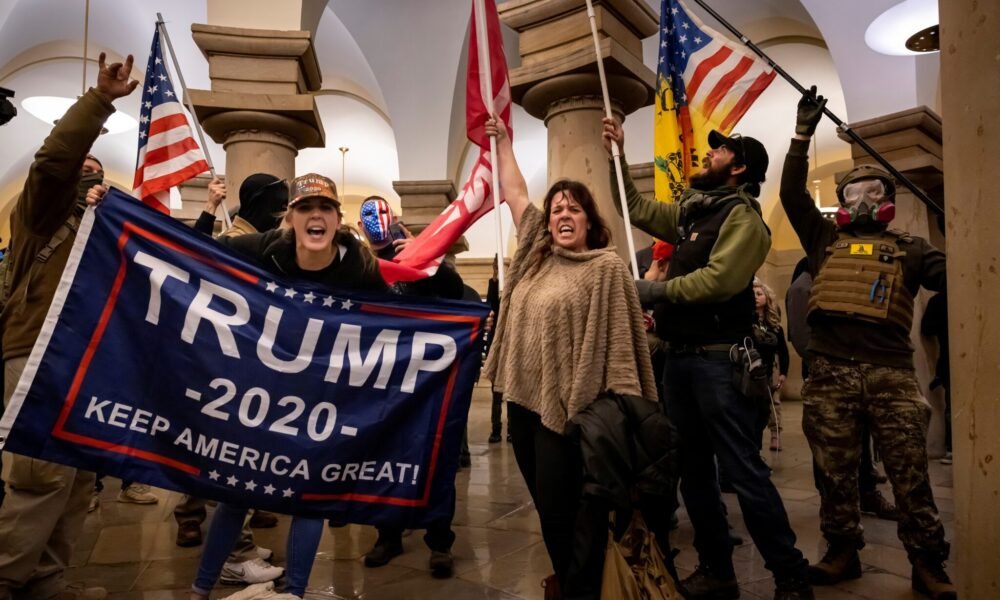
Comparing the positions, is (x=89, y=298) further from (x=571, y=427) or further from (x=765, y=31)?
(x=765, y=31)

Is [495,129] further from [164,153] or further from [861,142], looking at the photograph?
[164,153]

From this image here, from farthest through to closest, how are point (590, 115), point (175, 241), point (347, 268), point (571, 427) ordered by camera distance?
point (590, 115) < point (347, 268) < point (175, 241) < point (571, 427)

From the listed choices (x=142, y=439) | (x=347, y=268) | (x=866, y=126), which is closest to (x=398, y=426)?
(x=347, y=268)

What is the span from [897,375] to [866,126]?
18.1ft

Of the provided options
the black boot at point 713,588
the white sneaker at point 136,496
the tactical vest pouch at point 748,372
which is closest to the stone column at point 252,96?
the white sneaker at point 136,496

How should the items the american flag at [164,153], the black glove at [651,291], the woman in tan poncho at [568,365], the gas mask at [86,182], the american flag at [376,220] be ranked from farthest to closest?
the american flag at [164,153] → the american flag at [376,220] → the gas mask at [86,182] → the black glove at [651,291] → the woman in tan poncho at [568,365]

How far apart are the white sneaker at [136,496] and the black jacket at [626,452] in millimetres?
3997

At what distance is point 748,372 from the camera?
109 inches

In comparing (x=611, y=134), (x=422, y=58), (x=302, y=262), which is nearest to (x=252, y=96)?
(x=302, y=262)

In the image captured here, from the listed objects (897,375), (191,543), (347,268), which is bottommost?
(191,543)

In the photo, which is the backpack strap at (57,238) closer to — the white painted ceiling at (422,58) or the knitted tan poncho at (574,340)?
the knitted tan poncho at (574,340)

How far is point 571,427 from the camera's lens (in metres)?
2.38

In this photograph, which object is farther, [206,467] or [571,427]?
[206,467]

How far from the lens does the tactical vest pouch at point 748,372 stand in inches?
108
